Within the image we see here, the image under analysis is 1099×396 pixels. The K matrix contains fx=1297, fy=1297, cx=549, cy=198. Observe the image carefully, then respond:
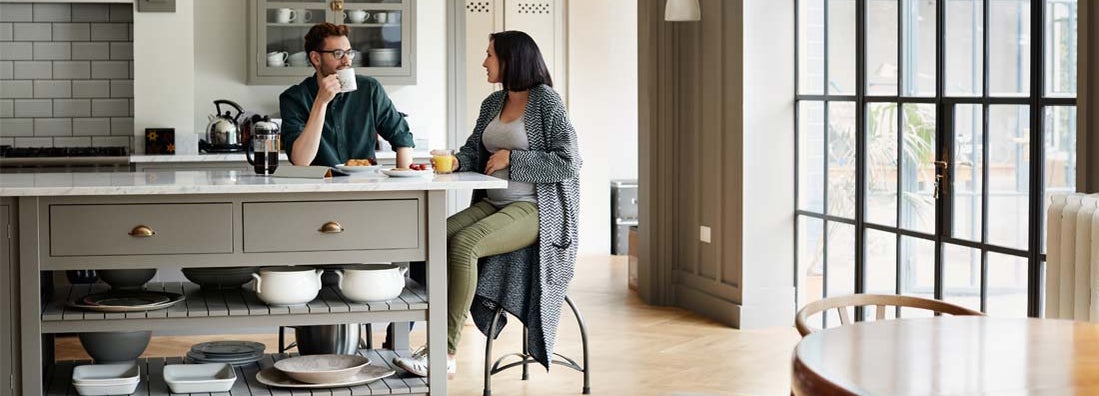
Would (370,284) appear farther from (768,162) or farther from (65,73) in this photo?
(65,73)

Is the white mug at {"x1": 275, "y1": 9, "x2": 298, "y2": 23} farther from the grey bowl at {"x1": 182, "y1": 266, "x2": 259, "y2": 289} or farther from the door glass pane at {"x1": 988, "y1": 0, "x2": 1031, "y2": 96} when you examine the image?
the door glass pane at {"x1": 988, "y1": 0, "x2": 1031, "y2": 96}

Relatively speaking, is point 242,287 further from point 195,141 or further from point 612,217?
point 612,217

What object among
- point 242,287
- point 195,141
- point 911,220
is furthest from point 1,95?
point 911,220

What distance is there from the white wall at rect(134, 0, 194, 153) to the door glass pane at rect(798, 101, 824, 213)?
335cm

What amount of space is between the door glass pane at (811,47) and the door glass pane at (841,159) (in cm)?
21

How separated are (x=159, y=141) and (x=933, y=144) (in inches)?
165

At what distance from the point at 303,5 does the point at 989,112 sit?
13.1ft

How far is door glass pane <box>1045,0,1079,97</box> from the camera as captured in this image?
15.2ft

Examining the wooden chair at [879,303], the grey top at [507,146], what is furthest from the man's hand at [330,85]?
the wooden chair at [879,303]

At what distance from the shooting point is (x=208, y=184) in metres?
4.04

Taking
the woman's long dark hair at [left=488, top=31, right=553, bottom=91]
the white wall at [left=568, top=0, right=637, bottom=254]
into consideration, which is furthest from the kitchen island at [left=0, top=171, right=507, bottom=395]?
the white wall at [left=568, top=0, right=637, bottom=254]

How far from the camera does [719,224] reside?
23.2 ft

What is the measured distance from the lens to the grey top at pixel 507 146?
196 inches

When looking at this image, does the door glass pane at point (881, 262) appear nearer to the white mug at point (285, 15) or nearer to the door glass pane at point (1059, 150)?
the door glass pane at point (1059, 150)
